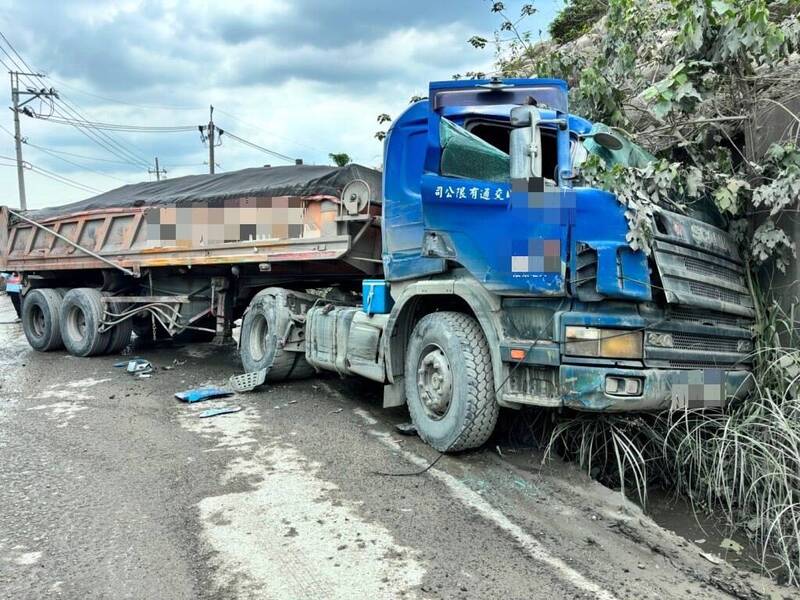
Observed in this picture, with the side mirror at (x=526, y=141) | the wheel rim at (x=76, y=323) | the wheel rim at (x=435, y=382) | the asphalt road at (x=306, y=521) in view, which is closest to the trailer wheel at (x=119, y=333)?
the wheel rim at (x=76, y=323)

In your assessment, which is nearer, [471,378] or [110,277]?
[471,378]

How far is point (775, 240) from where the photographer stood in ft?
14.6

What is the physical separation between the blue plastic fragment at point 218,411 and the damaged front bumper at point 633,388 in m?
3.73

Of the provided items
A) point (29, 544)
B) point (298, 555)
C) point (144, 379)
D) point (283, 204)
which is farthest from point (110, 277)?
point (298, 555)

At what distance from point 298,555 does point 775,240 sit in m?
3.91

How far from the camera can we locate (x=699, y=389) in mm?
3889

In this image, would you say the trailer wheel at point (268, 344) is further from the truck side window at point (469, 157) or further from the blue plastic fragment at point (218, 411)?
the truck side window at point (469, 157)

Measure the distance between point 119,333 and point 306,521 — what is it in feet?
25.0

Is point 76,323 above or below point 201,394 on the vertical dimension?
above

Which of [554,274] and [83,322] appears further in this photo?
[83,322]

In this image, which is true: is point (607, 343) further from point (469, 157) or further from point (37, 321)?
point (37, 321)

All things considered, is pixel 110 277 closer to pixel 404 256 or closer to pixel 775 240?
pixel 404 256

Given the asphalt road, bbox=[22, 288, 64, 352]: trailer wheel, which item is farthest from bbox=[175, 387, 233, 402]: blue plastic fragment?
bbox=[22, 288, 64, 352]: trailer wheel

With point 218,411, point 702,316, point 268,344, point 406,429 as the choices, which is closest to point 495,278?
point 702,316
